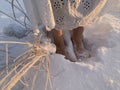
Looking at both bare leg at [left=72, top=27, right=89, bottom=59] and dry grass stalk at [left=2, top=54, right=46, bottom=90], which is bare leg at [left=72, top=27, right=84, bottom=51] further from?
dry grass stalk at [left=2, top=54, right=46, bottom=90]

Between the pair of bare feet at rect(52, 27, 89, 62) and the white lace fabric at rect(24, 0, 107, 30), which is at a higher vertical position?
the white lace fabric at rect(24, 0, 107, 30)

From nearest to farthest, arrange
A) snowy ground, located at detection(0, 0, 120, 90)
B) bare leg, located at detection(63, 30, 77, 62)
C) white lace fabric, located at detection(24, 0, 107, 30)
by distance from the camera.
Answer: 1. snowy ground, located at detection(0, 0, 120, 90)
2. white lace fabric, located at detection(24, 0, 107, 30)
3. bare leg, located at detection(63, 30, 77, 62)

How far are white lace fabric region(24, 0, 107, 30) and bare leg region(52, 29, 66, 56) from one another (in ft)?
0.15

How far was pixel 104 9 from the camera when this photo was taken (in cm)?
150

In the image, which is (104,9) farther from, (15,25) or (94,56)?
(15,25)

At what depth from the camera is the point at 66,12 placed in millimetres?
1389

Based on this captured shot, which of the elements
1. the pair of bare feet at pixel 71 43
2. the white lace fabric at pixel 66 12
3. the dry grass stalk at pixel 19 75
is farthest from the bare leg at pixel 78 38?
the dry grass stalk at pixel 19 75

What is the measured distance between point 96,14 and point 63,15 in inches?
6.9

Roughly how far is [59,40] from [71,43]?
4.1 inches

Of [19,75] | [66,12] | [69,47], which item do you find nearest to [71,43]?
[69,47]

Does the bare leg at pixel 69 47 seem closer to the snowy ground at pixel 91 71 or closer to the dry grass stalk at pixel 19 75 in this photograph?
the snowy ground at pixel 91 71

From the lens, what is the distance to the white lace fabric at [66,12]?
1314mm

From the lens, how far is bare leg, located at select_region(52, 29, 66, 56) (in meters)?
1.50

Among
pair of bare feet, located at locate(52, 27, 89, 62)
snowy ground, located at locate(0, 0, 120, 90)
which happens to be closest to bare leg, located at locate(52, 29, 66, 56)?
pair of bare feet, located at locate(52, 27, 89, 62)
